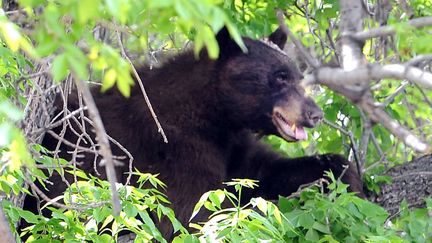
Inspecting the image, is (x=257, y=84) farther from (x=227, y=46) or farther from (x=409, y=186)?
(x=409, y=186)

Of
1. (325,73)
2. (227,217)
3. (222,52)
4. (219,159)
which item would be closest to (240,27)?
(222,52)

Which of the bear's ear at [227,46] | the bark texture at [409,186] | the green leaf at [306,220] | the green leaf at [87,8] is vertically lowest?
the bark texture at [409,186]

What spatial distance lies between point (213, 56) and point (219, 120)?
3.96 metres

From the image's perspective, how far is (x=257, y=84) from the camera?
638cm

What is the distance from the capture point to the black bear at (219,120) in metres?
6.01

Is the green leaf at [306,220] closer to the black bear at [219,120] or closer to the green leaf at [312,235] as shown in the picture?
the green leaf at [312,235]

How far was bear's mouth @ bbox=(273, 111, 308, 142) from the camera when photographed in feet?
20.1

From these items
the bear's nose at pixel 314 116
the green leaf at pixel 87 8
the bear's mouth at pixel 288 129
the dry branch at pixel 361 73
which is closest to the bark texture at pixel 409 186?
the bear's nose at pixel 314 116

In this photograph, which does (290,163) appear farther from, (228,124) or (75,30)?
(75,30)

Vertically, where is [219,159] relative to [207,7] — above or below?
below

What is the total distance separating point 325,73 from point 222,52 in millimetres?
3655

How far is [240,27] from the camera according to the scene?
5.97 m

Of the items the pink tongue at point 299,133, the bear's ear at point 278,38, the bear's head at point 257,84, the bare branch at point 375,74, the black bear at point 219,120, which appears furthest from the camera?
the bear's ear at point 278,38

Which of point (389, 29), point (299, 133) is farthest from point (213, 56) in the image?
point (299, 133)
